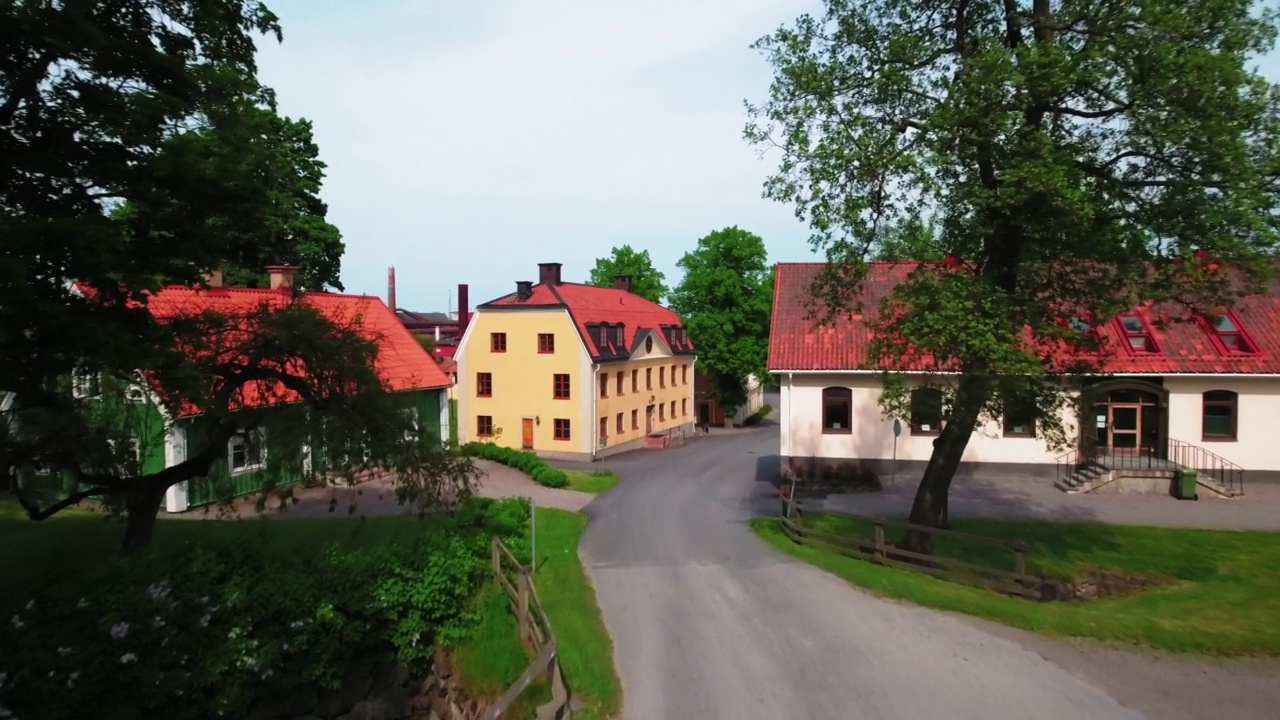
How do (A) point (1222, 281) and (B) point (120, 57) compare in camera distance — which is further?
(A) point (1222, 281)

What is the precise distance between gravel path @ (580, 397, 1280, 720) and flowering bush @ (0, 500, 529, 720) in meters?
2.92

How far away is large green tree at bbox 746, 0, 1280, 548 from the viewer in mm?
12586

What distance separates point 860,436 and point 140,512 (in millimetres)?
20727

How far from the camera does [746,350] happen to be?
47625 millimetres

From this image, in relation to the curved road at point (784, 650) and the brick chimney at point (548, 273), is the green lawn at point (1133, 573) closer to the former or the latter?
the curved road at point (784, 650)

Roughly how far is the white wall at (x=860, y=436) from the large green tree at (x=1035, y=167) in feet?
34.9

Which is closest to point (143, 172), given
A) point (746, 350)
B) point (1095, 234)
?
point (1095, 234)

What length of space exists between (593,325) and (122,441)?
26.3m

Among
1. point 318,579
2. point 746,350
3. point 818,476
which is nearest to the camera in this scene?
point 318,579

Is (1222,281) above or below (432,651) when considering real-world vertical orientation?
above

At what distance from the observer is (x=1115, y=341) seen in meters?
26.3

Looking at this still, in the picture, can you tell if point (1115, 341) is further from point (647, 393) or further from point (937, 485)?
point (647, 393)

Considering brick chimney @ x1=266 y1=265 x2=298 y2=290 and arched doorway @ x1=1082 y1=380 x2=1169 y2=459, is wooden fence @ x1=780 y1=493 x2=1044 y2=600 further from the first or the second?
brick chimney @ x1=266 y1=265 x2=298 y2=290

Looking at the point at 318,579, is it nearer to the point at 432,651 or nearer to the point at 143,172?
the point at 432,651
